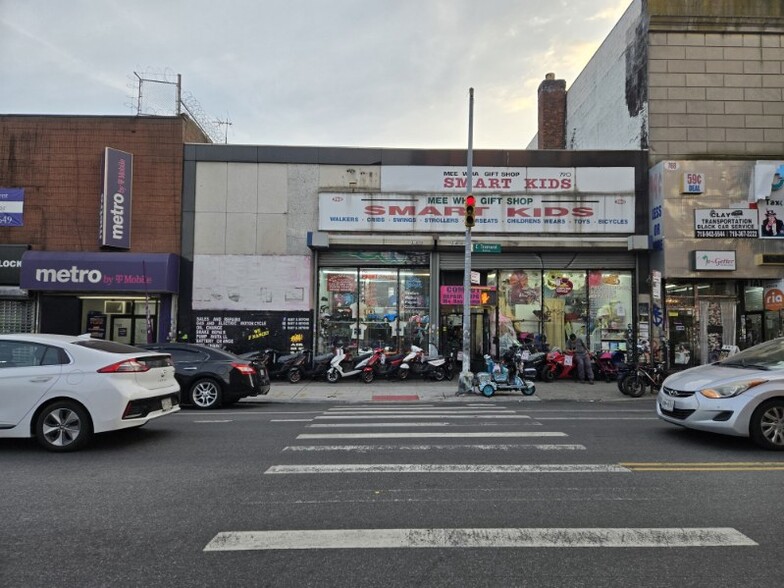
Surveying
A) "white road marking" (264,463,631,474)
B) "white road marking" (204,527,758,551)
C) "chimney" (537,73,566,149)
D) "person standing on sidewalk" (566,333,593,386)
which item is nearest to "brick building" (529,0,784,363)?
"person standing on sidewalk" (566,333,593,386)

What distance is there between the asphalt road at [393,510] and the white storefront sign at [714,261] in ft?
36.5

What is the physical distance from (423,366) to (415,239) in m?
4.45

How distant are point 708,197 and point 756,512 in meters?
15.7

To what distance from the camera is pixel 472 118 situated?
14953 millimetres

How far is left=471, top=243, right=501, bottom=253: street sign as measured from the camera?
705 inches

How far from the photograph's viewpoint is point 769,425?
719 cm

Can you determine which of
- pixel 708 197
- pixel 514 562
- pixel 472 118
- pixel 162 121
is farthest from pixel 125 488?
pixel 708 197

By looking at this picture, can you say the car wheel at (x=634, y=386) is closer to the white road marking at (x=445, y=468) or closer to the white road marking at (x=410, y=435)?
the white road marking at (x=410, y=435)

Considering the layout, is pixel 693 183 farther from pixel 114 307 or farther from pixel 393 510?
pixel 114 307

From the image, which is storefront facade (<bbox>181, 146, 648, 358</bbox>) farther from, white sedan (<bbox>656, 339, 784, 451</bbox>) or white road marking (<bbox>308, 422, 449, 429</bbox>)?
white sedan (<bbox>656, 339, 784, 451</bbox>)

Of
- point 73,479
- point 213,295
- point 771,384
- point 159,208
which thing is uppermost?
point 159,208

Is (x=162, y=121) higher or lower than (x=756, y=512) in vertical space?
higher

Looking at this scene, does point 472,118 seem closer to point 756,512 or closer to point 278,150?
point 278,150

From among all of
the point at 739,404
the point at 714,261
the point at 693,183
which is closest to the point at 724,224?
the point at 714,261
